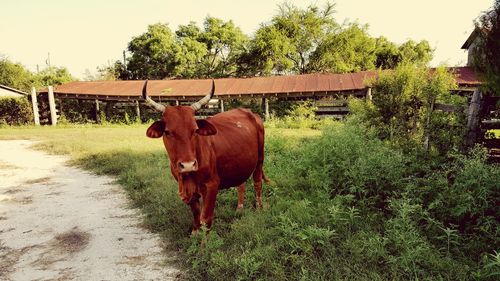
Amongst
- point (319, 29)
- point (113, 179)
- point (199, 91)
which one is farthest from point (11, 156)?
point (319, 29)

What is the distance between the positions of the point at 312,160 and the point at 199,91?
57.2 feet

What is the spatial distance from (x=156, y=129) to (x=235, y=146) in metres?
1.25

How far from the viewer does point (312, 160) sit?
6523 mm

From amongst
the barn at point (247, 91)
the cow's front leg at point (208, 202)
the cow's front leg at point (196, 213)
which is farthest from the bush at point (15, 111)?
the cow's front leg at point (208, 202)

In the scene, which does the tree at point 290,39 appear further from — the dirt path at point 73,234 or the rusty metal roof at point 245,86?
the dirt path at point 73,234

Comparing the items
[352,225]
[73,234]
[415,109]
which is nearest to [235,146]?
[352,225]

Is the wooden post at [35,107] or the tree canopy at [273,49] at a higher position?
the tree canopy at [273,49]

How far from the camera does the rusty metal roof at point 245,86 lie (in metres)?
20.8

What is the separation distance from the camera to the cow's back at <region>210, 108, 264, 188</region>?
14.7ft

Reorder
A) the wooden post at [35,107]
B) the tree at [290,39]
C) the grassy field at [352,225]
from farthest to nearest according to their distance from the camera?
the tree at [290,39], the wooden post at [35,107], the grassy field at [352,225]

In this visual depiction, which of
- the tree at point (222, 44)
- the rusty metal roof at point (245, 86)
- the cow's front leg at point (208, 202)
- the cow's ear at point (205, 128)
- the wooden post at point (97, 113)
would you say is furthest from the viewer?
the tree at point (222, 44)

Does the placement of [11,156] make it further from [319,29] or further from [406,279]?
[319,29]

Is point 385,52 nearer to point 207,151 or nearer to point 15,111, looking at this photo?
point 15,111

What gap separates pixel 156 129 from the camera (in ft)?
12.4
